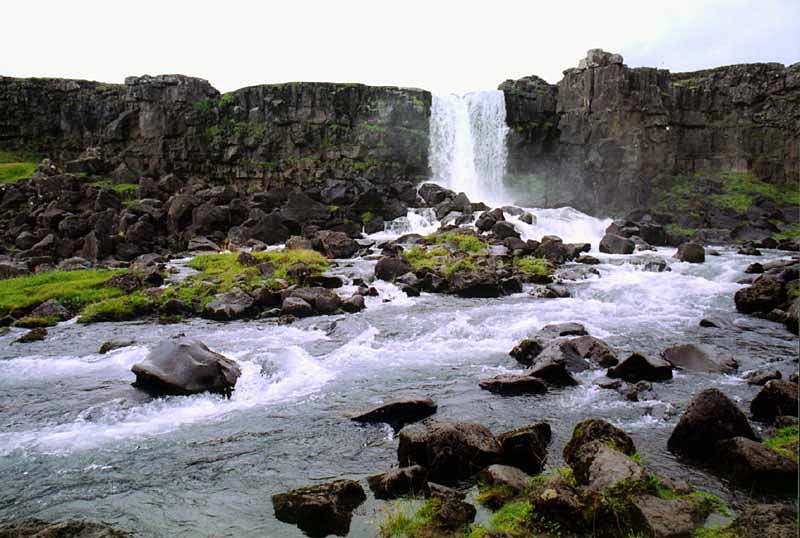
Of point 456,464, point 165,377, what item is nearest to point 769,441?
point 456,464

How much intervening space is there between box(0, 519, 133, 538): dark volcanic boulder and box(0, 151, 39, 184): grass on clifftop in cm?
4930

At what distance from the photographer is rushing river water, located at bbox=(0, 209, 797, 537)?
8047 millimetres

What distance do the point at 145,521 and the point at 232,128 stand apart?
155ft

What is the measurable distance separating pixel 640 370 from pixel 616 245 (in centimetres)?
2062

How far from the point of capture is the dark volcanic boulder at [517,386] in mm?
11566

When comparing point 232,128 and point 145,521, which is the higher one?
point 232,128

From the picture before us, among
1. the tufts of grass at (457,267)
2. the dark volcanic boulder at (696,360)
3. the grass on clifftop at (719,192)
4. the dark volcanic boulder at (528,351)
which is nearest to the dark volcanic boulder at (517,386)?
the dark volcanic boulder at (528,351)

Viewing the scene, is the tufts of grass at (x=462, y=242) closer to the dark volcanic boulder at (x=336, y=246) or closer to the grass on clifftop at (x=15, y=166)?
the dark volcanic boulder at (x=336, y=246)

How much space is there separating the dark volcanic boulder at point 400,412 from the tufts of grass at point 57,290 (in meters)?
15.3

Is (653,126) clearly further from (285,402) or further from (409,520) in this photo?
(409,520)

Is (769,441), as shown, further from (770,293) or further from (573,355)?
(770,293)

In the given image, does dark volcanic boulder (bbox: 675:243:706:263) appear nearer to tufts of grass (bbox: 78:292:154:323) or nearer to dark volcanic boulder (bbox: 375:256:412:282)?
dark volcanic boulder (bbox: 375:256:412:282)

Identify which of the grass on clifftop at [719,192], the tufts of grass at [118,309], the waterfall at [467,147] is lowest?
the tufts of grass at [118,309]

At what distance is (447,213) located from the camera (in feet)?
129
